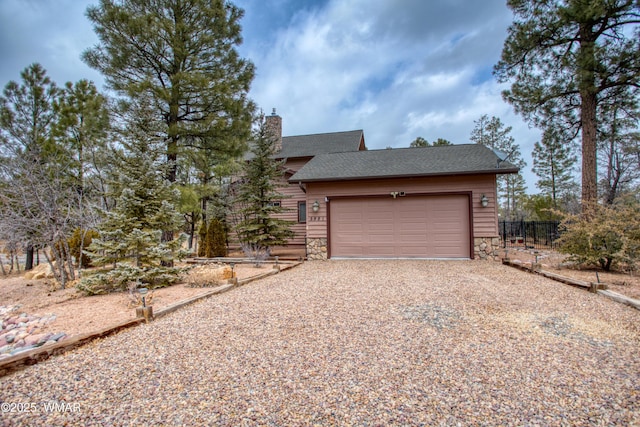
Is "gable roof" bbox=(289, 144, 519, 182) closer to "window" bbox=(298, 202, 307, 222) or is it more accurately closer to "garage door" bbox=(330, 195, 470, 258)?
"garage door" bbox=(330, 195, 470, 258)

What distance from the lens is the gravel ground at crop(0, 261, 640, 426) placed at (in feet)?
6.72

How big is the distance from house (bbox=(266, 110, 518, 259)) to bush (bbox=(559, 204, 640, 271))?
7.07 ft

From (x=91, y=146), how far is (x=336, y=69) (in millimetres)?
10500

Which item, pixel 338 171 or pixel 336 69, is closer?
pixel 338 171

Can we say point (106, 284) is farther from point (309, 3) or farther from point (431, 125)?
point (431, 125)

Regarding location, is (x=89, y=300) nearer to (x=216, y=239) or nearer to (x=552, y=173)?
(x=216, y=239)

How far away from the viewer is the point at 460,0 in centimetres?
1052

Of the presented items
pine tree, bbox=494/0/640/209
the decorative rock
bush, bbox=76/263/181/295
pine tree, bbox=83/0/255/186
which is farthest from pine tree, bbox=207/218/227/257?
pine tree, bbox=494/0/640/209

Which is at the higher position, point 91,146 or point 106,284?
point 91,146

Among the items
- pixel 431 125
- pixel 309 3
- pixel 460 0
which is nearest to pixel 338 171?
pixel 309 3

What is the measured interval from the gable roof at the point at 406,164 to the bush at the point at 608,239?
2.31 meters

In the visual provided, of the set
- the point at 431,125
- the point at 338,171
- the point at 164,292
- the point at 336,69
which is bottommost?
the point at 164,292

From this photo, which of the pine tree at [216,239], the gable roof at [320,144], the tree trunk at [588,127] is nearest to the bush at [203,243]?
the pine tree at [216,239]

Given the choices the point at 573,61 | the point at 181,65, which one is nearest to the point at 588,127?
the point at 573,61
